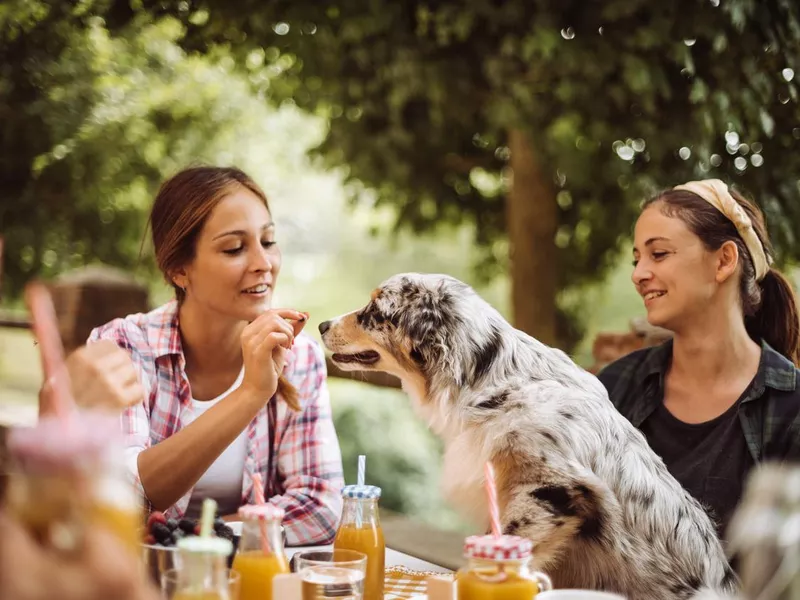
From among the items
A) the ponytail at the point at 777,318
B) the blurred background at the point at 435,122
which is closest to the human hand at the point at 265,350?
the ponytail at the point at 777,318

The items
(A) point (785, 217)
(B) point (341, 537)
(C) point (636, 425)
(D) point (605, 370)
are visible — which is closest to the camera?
(B) point (341, 537)

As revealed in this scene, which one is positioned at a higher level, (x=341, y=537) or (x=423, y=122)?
(x=423, y=122)

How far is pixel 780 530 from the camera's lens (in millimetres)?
868

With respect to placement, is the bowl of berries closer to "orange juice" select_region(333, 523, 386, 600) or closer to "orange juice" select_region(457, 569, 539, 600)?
"orange juice" select_region(333, 523, 386, 600)

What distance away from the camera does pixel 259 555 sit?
4.12 feet

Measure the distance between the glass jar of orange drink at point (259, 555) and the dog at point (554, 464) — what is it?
55 centimetres

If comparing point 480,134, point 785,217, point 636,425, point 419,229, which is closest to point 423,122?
point 480,134

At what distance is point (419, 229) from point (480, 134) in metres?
0.72

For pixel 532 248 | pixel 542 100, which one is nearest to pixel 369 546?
pixel 542 100

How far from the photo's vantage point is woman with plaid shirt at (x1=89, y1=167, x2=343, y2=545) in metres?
2.11

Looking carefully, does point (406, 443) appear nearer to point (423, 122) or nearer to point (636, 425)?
point (423, 122)

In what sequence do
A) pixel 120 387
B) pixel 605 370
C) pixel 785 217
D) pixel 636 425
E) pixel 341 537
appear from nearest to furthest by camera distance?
pixel 120 387 → pixel 341 537 → pixel 636 425 → pixel 605 370 → pixel 785 217

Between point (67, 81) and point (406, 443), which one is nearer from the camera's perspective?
point (67, 81)

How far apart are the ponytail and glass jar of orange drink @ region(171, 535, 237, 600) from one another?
70.9 inches
